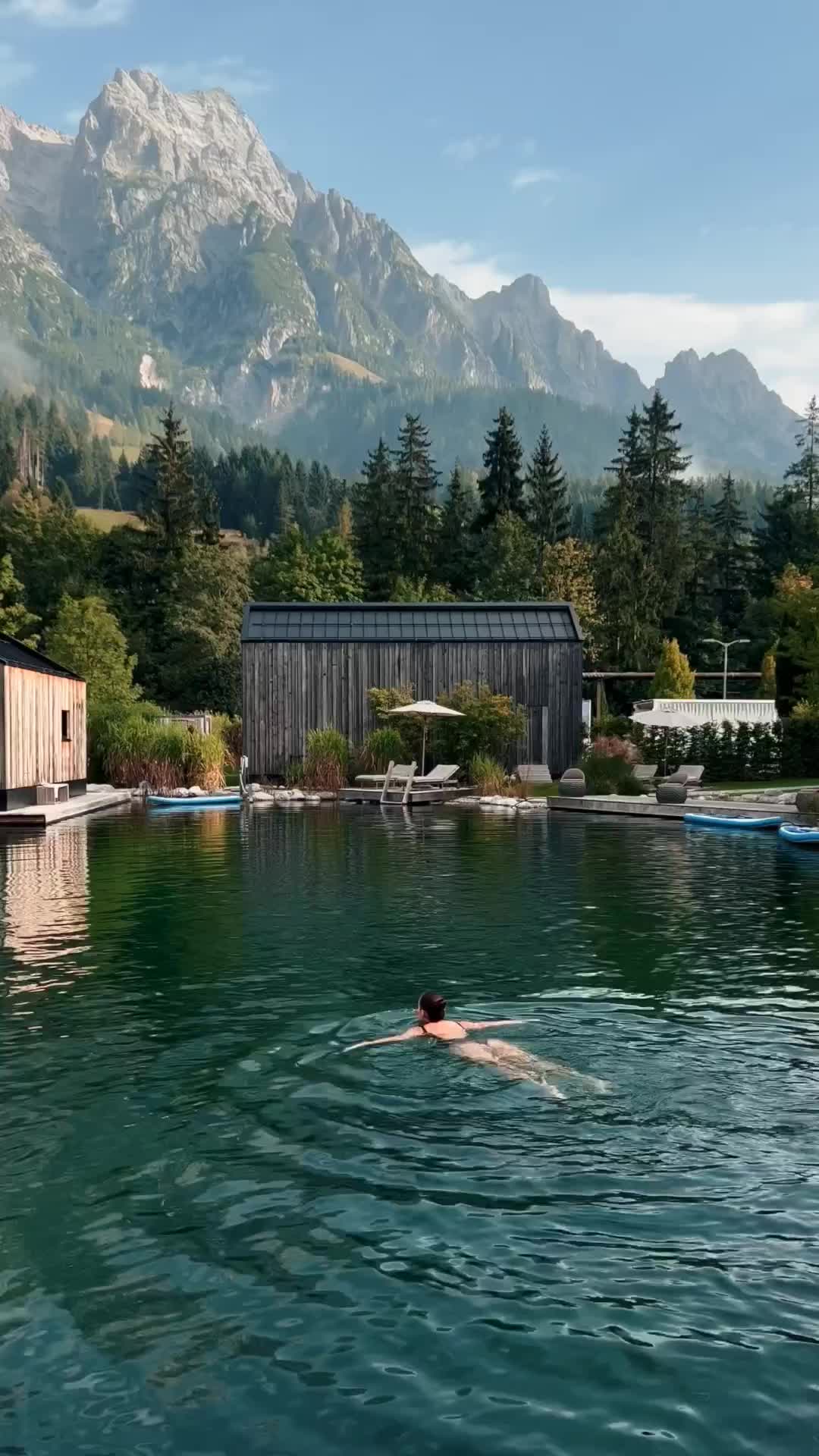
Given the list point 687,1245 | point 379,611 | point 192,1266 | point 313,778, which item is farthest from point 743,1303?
point 379,611

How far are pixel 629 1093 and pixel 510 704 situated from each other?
28.3m

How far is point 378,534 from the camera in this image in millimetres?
73438

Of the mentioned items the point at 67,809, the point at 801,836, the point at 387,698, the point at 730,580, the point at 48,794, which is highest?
the point at 730,580

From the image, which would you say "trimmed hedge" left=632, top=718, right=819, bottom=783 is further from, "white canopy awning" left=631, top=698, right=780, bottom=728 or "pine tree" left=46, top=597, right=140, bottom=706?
"pine tree" left=46, top=597, right=140, bottom=706

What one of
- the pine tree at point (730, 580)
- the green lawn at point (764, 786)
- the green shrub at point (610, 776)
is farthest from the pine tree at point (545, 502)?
the green shrub at point (610, 776)

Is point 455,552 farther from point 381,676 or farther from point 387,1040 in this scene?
point 387,1040

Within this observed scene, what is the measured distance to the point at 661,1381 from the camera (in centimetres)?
441

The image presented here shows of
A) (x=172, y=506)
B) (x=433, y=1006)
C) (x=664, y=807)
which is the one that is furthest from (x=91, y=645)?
(x=433, y=1006)

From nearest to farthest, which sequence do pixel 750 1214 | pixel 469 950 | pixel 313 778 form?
1. pixel 750 1214
2. pixel 469 950
3. pixel 313 778

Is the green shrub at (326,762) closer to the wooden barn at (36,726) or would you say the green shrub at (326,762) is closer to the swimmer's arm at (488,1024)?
the wooden barn at (36,726)

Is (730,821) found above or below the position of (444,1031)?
above

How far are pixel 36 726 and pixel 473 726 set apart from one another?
12.4 meters

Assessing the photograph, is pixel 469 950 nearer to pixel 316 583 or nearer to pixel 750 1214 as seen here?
pixel 750 1214

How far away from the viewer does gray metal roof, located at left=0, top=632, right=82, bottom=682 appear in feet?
89.0
